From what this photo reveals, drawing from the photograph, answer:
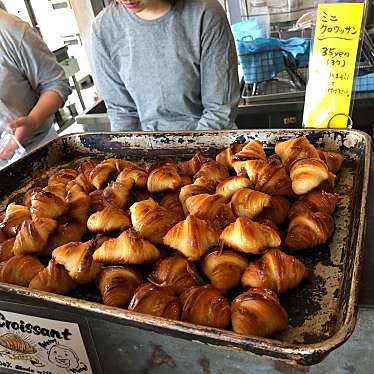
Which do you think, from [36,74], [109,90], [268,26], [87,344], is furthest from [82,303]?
[268,26]

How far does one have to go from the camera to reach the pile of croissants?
2.35ft

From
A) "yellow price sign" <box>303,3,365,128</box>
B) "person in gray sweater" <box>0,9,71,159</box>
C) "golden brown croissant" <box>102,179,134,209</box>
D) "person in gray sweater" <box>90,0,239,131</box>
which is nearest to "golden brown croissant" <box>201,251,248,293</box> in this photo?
"golden brown croissant" <box>102,179,134,209</box>

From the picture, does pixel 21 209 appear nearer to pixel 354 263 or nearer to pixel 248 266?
pixel 248 266

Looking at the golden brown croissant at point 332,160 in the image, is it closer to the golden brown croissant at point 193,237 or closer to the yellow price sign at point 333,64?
the yellow price sign at point 333,64

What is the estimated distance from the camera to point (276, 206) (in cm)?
91

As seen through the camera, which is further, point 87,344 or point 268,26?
point 268,26

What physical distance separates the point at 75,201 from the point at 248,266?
50 centimetres

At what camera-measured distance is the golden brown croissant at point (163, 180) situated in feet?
3.46

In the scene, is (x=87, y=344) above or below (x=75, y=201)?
below

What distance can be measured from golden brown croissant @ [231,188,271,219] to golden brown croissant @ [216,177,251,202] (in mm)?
43

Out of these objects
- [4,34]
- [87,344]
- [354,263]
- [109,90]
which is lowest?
[87,344]

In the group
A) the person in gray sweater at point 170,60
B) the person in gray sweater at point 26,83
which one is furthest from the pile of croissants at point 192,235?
the person in gray sweater at point 26,83

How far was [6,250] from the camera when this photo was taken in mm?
940

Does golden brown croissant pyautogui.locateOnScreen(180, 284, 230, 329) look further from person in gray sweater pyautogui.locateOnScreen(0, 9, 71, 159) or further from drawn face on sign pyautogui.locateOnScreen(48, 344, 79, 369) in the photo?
person in gray sweater pyautogui.locateOnScreen(0, 9, 71, 159)
